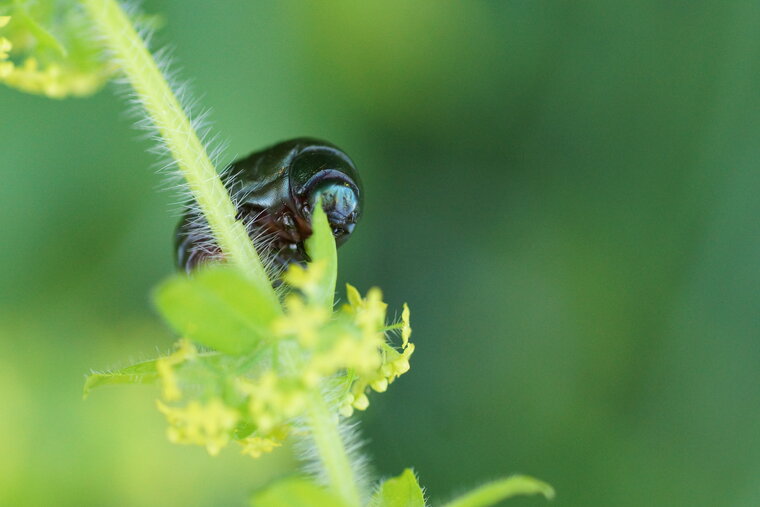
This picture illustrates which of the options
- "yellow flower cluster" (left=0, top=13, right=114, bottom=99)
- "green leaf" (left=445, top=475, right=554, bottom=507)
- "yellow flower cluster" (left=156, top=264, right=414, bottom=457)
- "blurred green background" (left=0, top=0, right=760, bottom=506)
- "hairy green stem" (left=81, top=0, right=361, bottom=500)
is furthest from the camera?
"blurred green background" (left=0, top=0, right=760, bottom=506)

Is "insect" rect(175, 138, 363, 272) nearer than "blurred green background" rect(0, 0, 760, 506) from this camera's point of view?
Yes

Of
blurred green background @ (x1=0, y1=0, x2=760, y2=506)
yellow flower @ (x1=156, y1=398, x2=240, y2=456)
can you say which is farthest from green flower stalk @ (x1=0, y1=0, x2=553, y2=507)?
blurred green background @ (x1=0, y1=0, x2=760, y2=506)

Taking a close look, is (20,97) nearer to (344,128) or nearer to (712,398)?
(344,128)

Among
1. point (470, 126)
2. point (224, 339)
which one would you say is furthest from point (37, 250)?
point (224, 339)

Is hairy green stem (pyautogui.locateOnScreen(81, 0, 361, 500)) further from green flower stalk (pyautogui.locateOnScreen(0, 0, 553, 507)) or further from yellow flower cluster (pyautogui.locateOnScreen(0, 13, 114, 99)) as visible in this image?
yellow flower cluster (pyautogui.locateOnScreen(0, 13, 114, 99))

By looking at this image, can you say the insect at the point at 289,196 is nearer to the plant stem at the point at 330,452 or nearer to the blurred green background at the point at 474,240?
the plant stem at the point at 330,452

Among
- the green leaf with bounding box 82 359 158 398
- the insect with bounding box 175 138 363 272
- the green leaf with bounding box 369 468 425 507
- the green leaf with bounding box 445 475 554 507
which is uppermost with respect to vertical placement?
the insect with bounding box 175 138 363 272

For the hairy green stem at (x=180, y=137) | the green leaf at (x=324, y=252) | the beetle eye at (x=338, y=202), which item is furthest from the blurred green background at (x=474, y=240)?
the green leaf at (x=324, y=252)
